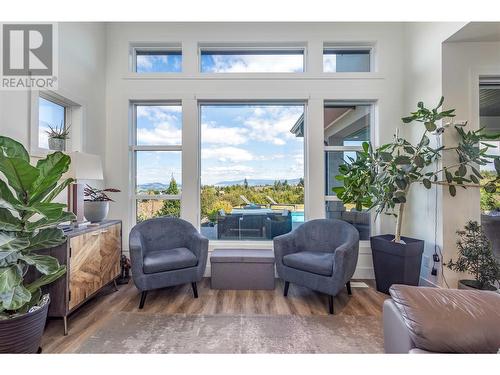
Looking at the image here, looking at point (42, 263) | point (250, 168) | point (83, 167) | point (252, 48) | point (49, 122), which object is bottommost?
point (42, 263)

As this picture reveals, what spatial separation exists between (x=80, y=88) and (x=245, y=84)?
2083 mm

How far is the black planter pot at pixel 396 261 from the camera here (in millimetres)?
2682

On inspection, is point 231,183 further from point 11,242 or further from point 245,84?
point 11,242

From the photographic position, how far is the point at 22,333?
1.63m

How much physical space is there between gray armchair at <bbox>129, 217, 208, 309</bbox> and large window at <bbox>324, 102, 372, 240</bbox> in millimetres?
1959

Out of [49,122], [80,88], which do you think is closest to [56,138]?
[49,122]

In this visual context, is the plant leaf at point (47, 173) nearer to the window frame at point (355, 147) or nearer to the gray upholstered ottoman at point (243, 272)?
the gray upholstered ottoman at point (243, 272)

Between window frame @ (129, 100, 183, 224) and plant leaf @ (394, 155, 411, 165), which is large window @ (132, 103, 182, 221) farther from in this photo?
plant leaf @ (394, 155, 411, 165)

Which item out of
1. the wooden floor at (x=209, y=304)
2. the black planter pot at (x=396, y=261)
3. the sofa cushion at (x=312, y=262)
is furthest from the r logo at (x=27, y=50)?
the black planter pot at (x=396, y=261)

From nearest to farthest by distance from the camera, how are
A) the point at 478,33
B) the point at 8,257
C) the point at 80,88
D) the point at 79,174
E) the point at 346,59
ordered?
1. the point at 8,257
2. the point at 79,174
3. the point at 478,33
4. the point at 80,88
5. the point at 346,59

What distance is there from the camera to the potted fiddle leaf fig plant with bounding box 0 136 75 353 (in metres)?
1.57

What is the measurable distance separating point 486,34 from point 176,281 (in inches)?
168

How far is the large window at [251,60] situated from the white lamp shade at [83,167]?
2034mm

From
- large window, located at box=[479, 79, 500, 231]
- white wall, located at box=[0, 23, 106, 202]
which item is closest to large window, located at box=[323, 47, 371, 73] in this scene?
large window, located at box=[479, 79, 500, 231]
